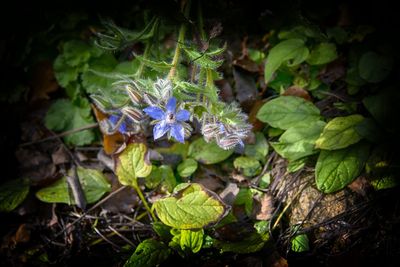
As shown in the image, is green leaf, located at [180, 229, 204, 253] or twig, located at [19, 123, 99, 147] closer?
green leaf, located at [180, 229, 204, 253]

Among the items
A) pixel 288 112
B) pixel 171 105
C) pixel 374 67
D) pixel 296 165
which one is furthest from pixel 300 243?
pixel 374 67

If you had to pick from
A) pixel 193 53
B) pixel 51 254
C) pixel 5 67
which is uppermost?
pixel 193 53

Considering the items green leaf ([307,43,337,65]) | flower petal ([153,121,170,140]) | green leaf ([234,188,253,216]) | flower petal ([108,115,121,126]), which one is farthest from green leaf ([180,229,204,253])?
green leaf ([307,43,337,65])

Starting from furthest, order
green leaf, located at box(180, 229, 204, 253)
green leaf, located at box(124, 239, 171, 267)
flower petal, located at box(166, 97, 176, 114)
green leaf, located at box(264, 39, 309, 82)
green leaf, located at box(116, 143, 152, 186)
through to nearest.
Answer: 1. green leaf, located at box(264, 39, 309, 82)
2. green leaf, located at box(116, 143, 152, 186)
3. green leaf, located at box(180, 229, 204, 253)
4. green leaf, located at box(124, 239, 171, 267)
5. flower petal, located at box(166, 97, 176, 114)

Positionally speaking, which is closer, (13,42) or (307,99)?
(307,99)

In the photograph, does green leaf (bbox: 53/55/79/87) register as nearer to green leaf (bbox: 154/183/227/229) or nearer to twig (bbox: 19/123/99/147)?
twig (bbox: 19/123/99/147)

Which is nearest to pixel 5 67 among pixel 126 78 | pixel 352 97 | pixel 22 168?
pixel 22 168

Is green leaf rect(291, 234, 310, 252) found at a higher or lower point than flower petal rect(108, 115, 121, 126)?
lower

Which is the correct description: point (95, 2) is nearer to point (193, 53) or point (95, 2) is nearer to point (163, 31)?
point (163, 31)
